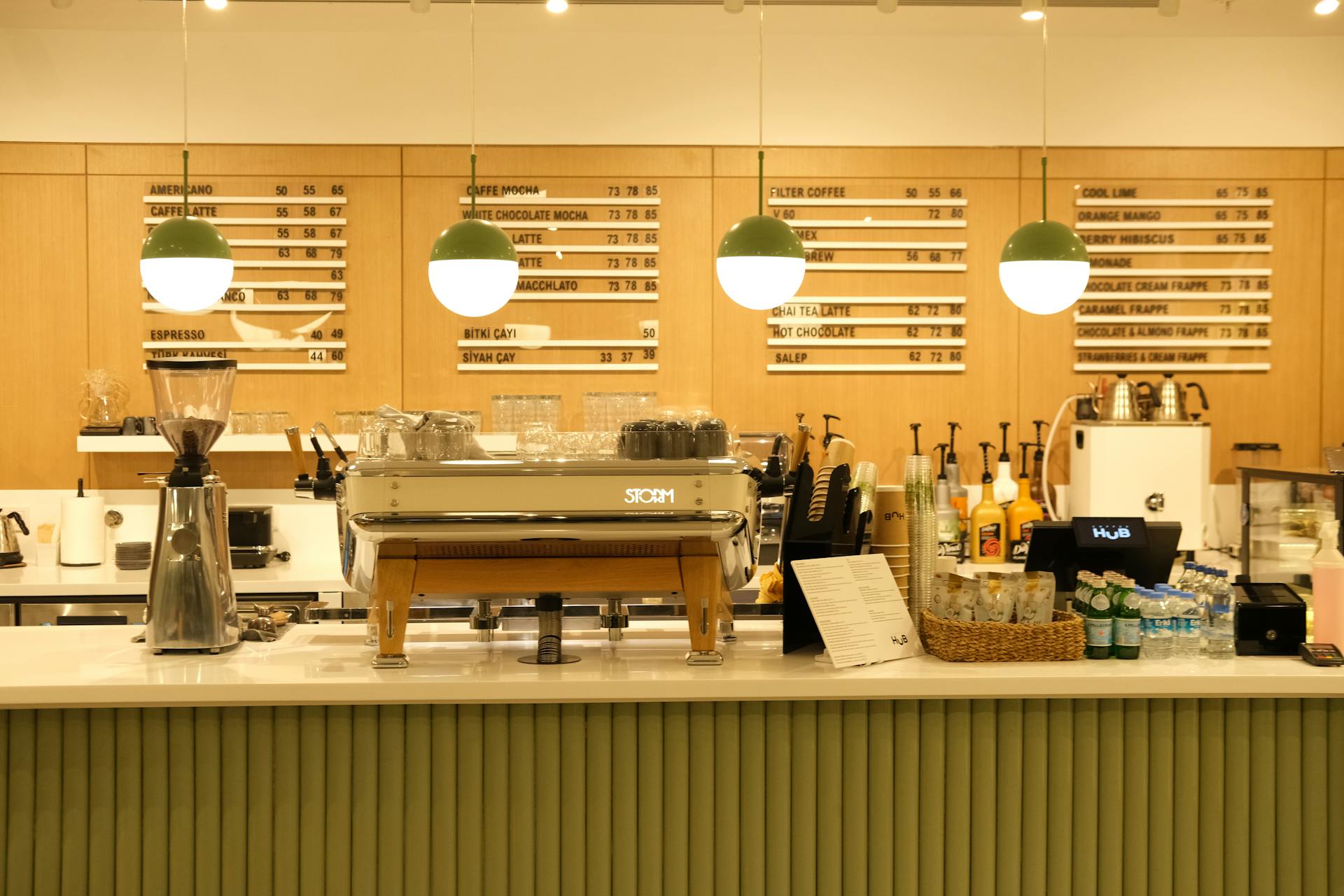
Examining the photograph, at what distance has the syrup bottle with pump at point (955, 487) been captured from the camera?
16.3 feet

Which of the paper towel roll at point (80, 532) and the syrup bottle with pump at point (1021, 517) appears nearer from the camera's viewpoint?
the paper towel roll at point (80, 532)

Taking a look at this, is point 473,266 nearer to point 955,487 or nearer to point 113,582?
point 113,582

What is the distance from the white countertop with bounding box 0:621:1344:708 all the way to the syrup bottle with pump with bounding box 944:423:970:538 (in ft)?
8.20

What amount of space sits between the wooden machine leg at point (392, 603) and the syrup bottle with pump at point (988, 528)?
3092 mm

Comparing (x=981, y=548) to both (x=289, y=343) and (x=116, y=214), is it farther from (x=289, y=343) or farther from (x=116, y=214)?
(x=116, y=214)

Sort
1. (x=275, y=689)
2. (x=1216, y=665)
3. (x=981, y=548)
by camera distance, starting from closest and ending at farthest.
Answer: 1. (x=275, y=689)
2. (x=1216, y=665)
3. (x=981, y=548)

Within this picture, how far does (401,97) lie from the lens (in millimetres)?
4984

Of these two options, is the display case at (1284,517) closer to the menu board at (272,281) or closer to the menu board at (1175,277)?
the menu board at (1175,277)

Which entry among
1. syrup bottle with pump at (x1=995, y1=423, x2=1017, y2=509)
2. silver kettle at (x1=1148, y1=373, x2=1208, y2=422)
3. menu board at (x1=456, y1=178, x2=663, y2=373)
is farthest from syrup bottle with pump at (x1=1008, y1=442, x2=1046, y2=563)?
menu board at (x1=456, y1=178, x2=663, y2=373)

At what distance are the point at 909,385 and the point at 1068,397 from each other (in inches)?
27.6

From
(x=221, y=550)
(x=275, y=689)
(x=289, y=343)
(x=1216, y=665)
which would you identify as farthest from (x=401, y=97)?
(x=1216, y=665)

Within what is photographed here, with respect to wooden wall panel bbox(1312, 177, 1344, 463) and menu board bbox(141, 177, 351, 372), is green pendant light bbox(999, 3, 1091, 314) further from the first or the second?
menu board bbox(141, 177, 351, 372)

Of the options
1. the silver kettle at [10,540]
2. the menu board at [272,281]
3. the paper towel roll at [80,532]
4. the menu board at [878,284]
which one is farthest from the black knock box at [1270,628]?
the silver kettle at [10,540]

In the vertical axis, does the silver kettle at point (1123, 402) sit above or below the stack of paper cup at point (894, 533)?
above
